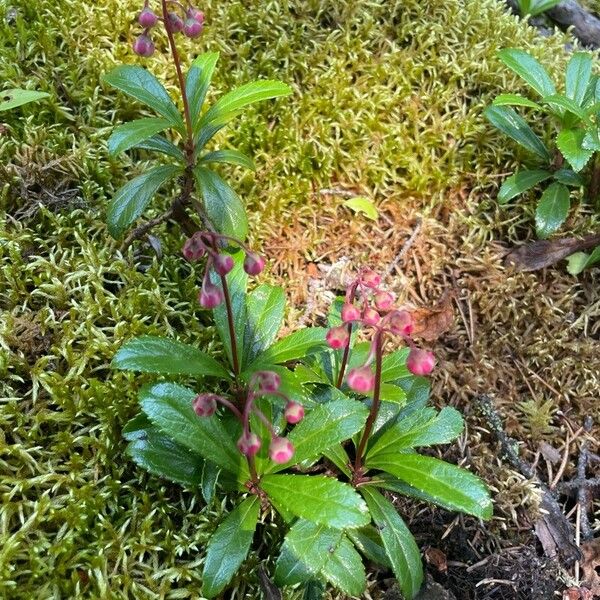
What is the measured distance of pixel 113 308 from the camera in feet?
7.36

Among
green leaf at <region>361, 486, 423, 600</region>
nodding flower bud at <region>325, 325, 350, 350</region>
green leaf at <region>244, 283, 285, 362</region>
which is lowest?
green leaf at <region>361, 486, 423, 600</region>

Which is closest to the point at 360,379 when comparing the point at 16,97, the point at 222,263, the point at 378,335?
the point at 378,335

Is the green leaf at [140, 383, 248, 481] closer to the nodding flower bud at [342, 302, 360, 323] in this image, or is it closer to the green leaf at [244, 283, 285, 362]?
the green leaf at [244, 283, 285, 362]

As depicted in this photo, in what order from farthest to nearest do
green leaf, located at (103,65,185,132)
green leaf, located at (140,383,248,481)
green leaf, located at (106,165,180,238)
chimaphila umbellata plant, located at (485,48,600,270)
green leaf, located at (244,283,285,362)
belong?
chimaphila umbellata plant, located at (485,48,600,270) < green leaf, located at (103,65,185,132) < green leaf, located at (106,165,180,238) < green leaf, located at (244,283,285,362) < green leaf, located at (140,383,248,481)

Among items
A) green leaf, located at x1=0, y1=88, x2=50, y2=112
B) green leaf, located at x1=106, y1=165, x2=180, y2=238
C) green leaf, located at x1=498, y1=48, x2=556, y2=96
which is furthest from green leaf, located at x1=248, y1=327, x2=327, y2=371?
green leaf, located at x1=498, y1=48, x2=556, y2=96

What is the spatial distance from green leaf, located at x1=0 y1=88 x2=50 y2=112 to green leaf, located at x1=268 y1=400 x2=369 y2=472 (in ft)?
5.59

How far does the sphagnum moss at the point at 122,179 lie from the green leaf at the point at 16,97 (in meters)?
0.07

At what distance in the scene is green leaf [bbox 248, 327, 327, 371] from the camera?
78.3 inches

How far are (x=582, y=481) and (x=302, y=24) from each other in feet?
7.72

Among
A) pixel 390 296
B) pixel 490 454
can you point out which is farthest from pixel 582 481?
pixel 390 296

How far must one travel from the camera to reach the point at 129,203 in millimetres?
2238

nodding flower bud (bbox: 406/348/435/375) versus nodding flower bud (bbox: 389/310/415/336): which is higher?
nodding flower bud (bbox: 389/310/415/336)

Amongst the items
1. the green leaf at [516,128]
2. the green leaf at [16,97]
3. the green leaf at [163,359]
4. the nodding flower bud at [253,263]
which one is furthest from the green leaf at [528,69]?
the green leaf at [16,97]

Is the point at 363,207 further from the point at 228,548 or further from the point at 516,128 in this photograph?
the point at 228,548
